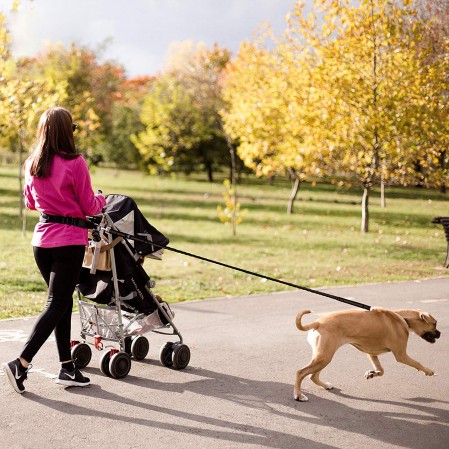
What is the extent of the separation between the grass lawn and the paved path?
2.76 meters

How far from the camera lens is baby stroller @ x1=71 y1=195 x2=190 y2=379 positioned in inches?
233

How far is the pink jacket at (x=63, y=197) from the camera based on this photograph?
17.7 ft

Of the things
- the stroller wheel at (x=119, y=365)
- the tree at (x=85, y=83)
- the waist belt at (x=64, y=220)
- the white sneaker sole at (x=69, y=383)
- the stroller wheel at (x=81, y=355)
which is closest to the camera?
the waist belt at (x=64, y=220)

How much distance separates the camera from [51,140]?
538cm

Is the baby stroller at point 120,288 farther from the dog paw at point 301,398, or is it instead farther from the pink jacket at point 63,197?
the dog paw at point 301,398

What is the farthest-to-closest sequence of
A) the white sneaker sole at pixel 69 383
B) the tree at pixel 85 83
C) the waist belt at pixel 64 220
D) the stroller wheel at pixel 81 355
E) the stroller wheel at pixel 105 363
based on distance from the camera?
1. the tree at pixel 85 83
2. the stroller wheel at pixel 81 355
3. the stroller wheel at pixel 105 363
4. the white sneaker sole at pixel 69 383
5. the waist belt at pixel 64 220

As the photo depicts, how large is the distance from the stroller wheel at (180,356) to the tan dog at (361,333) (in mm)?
1162

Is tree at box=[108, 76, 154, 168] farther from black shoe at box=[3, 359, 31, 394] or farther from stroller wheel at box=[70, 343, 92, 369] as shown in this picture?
black shoe at box=[3, 359, 31, 394]

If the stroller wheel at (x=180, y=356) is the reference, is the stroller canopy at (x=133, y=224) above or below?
above

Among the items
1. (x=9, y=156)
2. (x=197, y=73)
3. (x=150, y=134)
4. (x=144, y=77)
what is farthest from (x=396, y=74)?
(x=144, y=77)

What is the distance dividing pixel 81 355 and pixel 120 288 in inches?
25.3

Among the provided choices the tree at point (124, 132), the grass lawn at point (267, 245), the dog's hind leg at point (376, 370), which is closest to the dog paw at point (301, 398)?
the dog's hind leg at point (376, 370)

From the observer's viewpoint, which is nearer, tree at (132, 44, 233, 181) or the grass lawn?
the grass lawn

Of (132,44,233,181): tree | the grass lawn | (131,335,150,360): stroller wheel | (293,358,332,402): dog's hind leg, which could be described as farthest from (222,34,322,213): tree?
(132,44,233,181): tree
